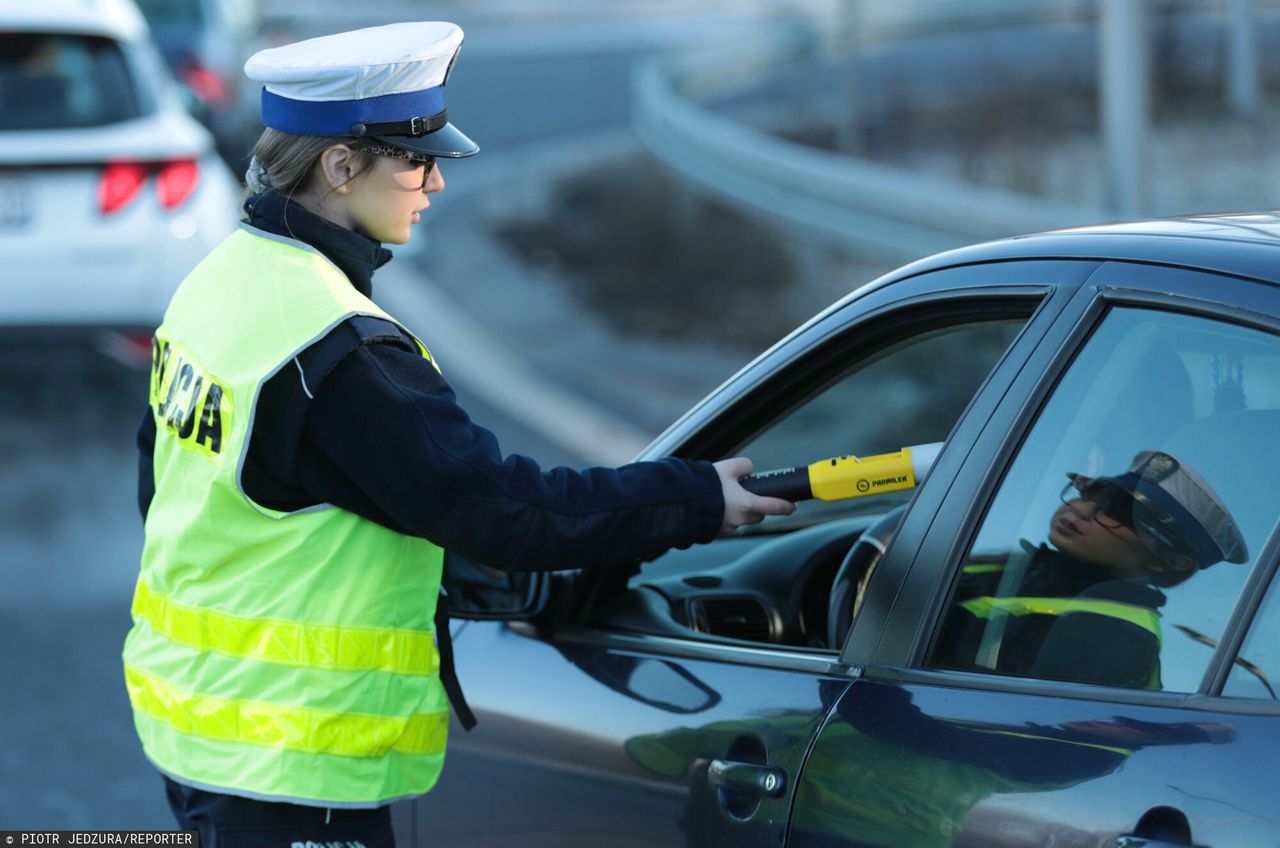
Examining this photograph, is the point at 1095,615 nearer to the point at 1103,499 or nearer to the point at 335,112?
the point at 1103,499

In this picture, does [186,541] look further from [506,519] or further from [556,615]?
[556,615]

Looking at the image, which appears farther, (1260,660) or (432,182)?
(432,182)

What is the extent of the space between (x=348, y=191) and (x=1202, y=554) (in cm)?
130

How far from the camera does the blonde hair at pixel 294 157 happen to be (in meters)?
2.65

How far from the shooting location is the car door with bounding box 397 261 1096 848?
244 cm

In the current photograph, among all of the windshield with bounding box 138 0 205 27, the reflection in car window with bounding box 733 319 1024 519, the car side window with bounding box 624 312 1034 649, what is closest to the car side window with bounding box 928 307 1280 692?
the car side window with bounding box 624 312 1034 649

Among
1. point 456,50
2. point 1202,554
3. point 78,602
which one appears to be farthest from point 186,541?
point 78,602

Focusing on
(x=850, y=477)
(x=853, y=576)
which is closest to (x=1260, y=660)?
(x=850, y=477)

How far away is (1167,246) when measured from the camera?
88.1 inches

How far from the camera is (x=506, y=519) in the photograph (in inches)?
103

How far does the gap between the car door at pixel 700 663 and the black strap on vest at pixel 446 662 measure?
5.7 inches

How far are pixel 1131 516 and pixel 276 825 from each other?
4.08 ft

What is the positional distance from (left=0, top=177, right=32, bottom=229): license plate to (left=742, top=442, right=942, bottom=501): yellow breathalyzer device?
20.1 ft

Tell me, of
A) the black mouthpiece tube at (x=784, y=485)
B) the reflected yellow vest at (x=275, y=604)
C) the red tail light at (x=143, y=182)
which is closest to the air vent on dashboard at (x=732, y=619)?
the black mouthpiece tube at (x=784, y=485)
